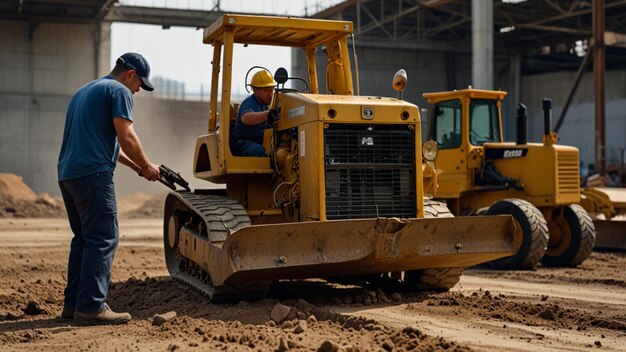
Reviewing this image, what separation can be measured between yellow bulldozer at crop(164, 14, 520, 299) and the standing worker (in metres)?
0.93

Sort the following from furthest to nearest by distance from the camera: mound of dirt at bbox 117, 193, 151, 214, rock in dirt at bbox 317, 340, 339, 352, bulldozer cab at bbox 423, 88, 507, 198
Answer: mound of dirt at bbox 117, 193, 151, 214 → bulldozer cab at bbox 423, 88, 507, 198 → rock in dirt at bbox 317, 340, 339, 352

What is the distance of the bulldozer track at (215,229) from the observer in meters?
7.41

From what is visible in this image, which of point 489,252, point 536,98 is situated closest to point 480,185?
point 489,252

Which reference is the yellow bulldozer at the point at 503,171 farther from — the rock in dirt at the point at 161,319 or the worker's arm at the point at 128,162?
the rock in dirt at the point at 161,319

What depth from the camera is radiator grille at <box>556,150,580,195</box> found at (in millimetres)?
12891

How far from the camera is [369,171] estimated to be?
782 centimetres

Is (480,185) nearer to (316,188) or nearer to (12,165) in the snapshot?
(316,188)

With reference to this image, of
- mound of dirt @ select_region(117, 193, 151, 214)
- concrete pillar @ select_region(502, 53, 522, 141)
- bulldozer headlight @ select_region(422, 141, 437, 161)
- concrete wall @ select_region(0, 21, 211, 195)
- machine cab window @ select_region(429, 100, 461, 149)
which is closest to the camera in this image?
bulldozer headlight @ select_region(422, 141, 437, 161)

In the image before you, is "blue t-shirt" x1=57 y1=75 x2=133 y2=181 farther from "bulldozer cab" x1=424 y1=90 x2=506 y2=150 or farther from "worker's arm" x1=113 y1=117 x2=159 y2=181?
"bulldozer cab" x1=424 y1=90 x2=506 y2=150

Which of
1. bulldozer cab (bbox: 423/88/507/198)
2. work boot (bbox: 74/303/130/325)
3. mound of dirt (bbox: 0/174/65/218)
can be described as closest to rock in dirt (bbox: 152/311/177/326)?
work boot (bbox: 74/303/130/325)

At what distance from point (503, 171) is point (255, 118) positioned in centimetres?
619

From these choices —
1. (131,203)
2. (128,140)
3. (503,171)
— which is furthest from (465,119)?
(131,203)

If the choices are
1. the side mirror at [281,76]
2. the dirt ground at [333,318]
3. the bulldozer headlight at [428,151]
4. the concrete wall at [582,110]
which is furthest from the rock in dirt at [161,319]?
the concrete wall at [582,110]

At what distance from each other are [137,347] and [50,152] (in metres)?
28.5
